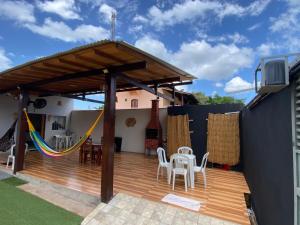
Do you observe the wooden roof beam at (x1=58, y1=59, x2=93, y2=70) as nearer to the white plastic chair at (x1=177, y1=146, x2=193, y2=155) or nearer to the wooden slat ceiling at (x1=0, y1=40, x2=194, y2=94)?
the wooden slat ceiling at (x1=0, y1=40, x2=194, y2=94)

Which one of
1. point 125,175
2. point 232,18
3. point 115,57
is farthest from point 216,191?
point 232,18

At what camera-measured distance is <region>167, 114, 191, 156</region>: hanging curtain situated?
22.9 ft

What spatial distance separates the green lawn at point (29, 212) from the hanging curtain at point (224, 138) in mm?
4683

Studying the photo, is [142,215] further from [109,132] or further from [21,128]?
[21,128]

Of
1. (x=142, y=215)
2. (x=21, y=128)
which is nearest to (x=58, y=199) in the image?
(x=142, y=215)

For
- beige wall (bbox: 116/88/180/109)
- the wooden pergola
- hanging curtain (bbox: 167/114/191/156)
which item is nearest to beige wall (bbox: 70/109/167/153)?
hanging curtain (bbox: 167/114/191/156)

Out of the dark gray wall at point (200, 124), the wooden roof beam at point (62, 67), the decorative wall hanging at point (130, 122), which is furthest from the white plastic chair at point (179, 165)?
the decorative wall hanging at point (130, 122)

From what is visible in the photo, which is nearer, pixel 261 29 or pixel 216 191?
pixel 216 191

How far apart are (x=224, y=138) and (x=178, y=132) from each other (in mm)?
1657

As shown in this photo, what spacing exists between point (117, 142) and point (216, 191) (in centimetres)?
627

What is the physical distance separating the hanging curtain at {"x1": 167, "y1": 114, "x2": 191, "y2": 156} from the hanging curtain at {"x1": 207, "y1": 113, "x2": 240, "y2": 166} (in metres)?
0.79

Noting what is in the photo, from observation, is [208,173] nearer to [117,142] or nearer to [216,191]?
[216,191]

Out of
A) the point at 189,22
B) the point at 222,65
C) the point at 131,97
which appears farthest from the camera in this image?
the point at 222,65

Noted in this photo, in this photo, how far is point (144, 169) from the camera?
585 cm
